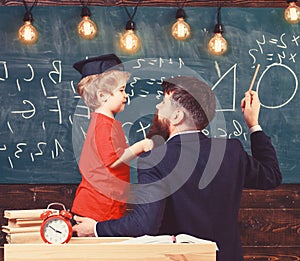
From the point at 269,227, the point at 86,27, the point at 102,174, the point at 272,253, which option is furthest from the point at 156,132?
the point at 272,253

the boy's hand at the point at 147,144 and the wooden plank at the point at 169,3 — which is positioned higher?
the wooden plank at the point at 169,3

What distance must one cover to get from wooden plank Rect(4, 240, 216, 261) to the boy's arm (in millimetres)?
1819

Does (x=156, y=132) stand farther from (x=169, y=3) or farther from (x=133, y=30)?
(x=169, y=3)

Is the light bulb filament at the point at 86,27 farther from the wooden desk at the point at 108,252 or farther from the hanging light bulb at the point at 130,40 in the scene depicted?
the wooden desk at the point at 108,252

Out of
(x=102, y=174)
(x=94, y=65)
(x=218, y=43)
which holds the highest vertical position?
(x=218, y=43)

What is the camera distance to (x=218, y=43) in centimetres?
429

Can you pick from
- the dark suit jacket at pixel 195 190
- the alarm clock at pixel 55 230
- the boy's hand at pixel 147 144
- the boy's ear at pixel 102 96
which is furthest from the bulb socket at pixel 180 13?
the alarm clock at pixel 55 230

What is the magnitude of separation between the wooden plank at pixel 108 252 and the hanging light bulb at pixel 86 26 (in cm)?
221

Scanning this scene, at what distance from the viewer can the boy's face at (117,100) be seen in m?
4.30

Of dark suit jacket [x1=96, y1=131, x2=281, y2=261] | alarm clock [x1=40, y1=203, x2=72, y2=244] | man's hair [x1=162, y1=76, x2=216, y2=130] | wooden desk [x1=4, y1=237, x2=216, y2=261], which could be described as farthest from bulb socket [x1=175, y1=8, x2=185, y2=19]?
wooden desk [x1=4, y1=237, x2=216, y2=261]

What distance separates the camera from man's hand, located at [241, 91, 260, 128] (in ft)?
13.0

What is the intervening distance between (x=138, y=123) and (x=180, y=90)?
1.12m

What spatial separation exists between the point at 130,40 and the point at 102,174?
0.88 m

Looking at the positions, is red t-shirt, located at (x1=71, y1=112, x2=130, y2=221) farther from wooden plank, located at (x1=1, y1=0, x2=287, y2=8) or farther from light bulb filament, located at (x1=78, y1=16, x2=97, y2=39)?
wooden plank, located at (x1=1, y1=0, x2=287, y2=8)
